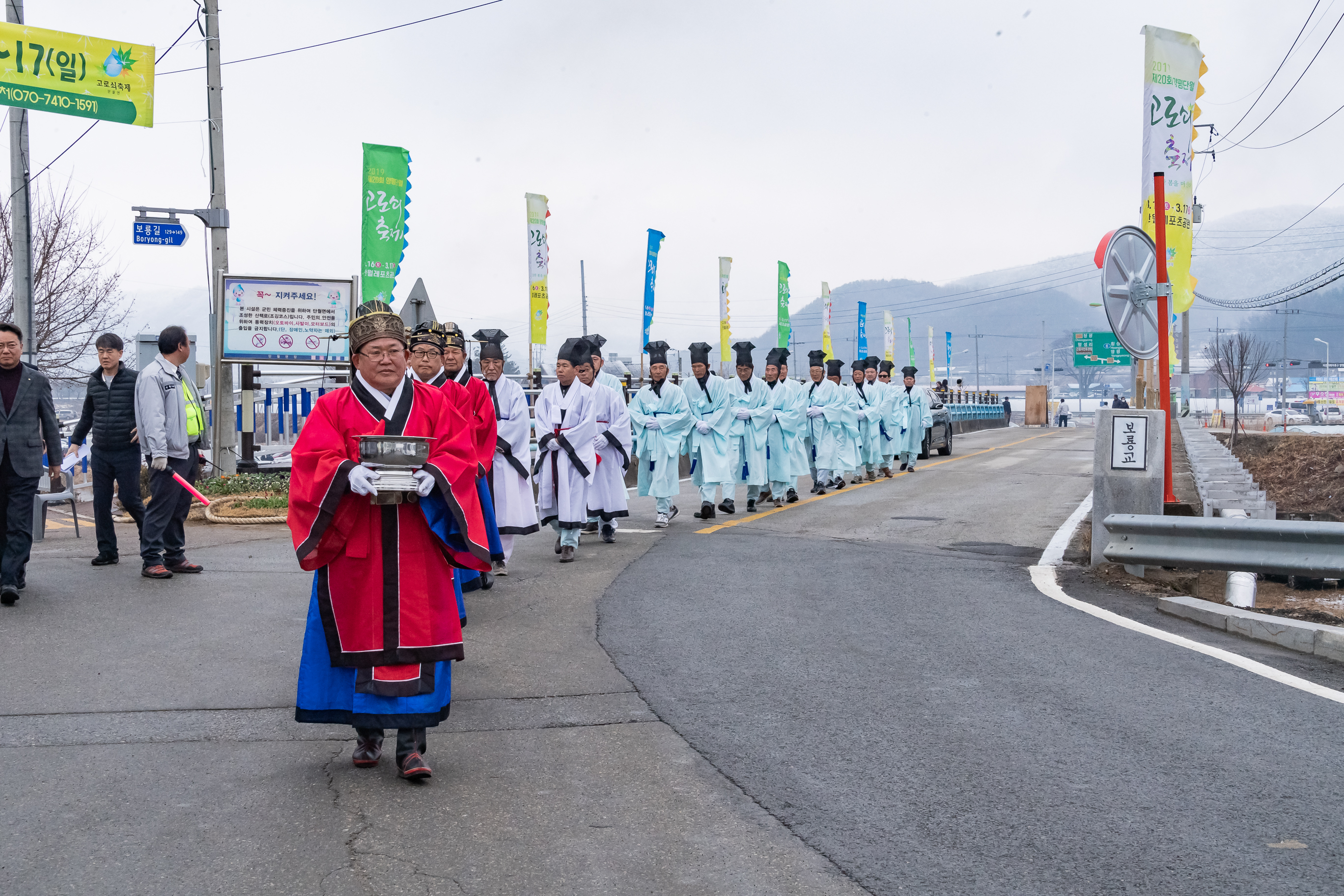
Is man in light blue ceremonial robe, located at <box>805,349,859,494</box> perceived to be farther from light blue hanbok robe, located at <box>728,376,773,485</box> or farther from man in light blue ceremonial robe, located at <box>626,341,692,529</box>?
man in light blue ceremonial robe, located at <box>626,341,692,529</box>

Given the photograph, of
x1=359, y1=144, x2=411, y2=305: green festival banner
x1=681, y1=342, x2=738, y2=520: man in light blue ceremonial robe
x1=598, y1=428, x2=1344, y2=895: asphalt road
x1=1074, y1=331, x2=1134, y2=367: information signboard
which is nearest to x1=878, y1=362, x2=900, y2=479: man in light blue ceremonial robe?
x1=681, y1=342, x2=738, y2=520: man in light blue ceremonial robe

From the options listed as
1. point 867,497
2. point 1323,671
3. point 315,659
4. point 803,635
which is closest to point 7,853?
point 315,659

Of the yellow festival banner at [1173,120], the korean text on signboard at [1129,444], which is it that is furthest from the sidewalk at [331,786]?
the yellow festival banner at [1173,120]

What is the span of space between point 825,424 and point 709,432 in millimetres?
3990

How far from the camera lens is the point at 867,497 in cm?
1652

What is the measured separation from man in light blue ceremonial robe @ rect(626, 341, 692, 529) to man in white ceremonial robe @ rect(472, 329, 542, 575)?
323cm

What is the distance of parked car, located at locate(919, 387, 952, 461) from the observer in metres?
27.2

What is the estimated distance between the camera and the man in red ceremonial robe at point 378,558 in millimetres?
4383

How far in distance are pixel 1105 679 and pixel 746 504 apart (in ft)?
32.0

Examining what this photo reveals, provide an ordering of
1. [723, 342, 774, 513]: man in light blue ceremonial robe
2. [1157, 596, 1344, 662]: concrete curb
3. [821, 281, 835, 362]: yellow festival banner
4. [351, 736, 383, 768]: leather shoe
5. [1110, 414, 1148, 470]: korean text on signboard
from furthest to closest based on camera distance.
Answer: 1. [821, 281, 835, 362]: yellow festival banner
2. [723, 342, 774, 513]: man in light blue ceremonial robe
3. [1110, 414, 1148, 470]: korean text on signboard
4. [1157, 596, 1344, 662]: concrete curb
5. [351, 736, 383, 768]: leather shoe

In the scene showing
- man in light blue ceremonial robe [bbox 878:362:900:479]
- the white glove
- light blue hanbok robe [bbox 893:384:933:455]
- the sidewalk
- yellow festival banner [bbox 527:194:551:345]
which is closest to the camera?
the sidewalk

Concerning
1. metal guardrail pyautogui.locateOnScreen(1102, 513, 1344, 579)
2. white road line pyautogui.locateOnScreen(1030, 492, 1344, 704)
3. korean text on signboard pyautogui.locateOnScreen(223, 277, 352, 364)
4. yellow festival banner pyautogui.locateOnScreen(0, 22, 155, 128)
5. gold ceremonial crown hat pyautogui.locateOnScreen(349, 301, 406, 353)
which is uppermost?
yellow festival banner pyautogui.locateOnScreen(0, 22, 155, 128)

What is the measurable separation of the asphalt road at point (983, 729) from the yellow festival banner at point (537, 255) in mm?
17650

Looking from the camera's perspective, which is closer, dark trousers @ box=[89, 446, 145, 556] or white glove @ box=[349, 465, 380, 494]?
white glove @ box=[349, 465, 380, 494]
